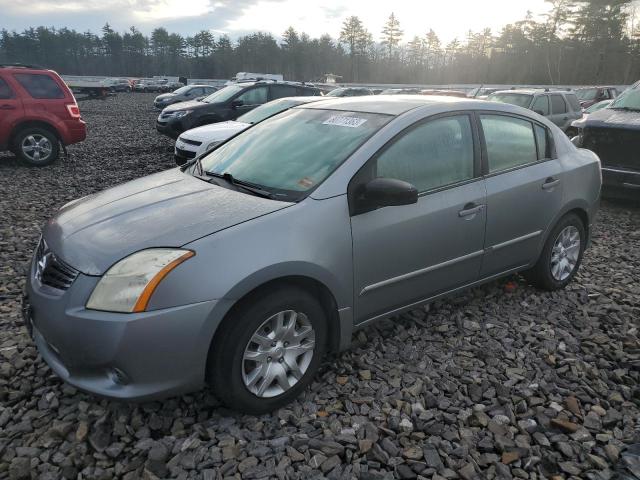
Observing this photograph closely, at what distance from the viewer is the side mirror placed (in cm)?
267

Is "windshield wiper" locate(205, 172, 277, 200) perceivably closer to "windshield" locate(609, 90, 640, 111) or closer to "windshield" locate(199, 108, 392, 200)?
"windshield" locate(199, 108, 392, 200)

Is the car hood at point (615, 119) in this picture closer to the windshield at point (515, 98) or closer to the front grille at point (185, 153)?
the windshield at point (515, 98)

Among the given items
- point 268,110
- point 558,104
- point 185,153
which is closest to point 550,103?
point 558,104

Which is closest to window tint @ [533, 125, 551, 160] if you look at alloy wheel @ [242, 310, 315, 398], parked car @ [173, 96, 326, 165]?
alloy wheel @ [242, 310, 315, 398]

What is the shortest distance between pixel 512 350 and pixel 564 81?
66.1 meters

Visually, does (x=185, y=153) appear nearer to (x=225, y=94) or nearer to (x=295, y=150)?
(x=225, y=94)

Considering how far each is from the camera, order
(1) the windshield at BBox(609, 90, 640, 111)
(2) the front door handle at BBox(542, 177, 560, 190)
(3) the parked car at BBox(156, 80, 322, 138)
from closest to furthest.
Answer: (2) the front door handle at BBox(542, 177, 560, 190), (1) the windshield at BBox(609, 90, 640, 111), (3) the parked car at BBox(156, 80, 322, 138)

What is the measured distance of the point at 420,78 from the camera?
257ft

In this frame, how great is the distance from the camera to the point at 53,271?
2.50 metres

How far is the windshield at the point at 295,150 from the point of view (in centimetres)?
289

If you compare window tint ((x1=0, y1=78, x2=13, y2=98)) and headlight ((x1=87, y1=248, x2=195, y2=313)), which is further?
window tint ((x1=0, y1=78, x2=13, y2=98))

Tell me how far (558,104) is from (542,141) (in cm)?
923

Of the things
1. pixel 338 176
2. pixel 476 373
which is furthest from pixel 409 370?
pixel 338 176

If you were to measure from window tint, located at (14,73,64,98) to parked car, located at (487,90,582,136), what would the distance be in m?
9.60
